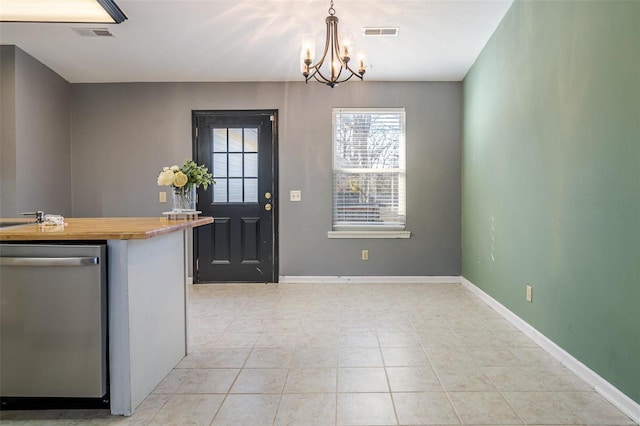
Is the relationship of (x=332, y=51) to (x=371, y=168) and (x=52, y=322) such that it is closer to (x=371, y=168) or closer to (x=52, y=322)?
(x=371, y=168)

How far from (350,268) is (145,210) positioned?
259 cm

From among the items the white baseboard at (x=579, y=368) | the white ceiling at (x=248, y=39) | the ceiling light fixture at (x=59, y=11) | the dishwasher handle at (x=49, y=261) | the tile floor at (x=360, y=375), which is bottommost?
the tile floor at (x=360, y=375)

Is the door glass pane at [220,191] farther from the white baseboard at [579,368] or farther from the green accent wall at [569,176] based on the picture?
the white baseboard at [579,368]

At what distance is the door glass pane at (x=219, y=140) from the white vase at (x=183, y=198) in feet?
6.76

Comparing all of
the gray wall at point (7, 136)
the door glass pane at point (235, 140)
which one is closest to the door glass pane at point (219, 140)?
the door glass pane at point (235, 140)

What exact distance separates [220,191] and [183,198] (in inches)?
78.5

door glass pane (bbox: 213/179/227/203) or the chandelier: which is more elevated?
the chandelier

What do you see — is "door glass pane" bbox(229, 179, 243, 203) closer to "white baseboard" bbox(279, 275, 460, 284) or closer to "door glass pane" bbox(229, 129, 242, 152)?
"door glass pane" bbox(229, 129, 242, 152)

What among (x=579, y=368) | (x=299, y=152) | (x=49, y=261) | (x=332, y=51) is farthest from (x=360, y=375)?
(x=299, y=152)

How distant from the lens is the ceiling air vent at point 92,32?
135 inches

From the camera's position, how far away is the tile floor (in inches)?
69.1

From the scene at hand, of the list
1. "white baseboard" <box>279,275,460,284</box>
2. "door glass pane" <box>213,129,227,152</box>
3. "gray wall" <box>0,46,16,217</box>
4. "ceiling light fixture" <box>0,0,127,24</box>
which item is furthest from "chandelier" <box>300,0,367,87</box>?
"gray wall" <box>0,46,16,217</box>

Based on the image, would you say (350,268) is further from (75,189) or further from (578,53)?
(75,189)

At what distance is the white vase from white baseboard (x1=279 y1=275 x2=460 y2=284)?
2.18 m
